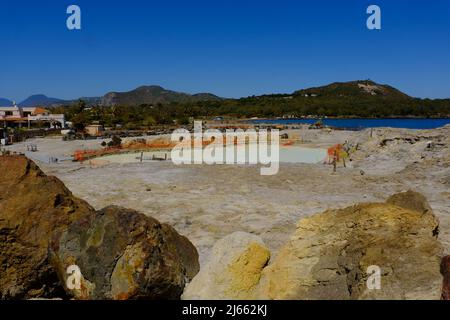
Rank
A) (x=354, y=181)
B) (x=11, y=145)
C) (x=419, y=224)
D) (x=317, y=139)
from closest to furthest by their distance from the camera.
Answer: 1. (x=419, y=224)
2. (x=354, y=181)
3. (x=11, y=145)
4. (x=317, y=139)

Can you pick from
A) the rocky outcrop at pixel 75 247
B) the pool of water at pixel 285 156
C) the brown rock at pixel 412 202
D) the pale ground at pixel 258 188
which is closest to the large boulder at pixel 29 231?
the rocky outcrop at pixel 75 247

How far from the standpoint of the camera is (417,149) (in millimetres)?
23625

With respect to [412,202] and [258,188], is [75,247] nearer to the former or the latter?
[412,202]

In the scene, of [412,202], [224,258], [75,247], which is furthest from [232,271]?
[412,202]

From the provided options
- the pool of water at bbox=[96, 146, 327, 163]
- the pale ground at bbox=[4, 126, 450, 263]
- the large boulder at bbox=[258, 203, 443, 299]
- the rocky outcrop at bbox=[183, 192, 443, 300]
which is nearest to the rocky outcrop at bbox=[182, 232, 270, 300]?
the rocky outcrop at bbox=[183, 192, 443, 300]

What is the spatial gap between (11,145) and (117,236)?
155 feet

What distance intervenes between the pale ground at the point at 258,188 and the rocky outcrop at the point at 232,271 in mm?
2236

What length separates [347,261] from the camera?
614 centimetres

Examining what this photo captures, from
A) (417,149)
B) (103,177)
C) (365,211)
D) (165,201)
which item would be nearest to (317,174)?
(417,149)

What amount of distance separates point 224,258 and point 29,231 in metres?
3.48

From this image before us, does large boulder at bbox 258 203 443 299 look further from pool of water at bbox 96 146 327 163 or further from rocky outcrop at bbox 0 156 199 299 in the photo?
pool of water at bbox 96 146 327 163

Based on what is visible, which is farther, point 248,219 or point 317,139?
point 317,139

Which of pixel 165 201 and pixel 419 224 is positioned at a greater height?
pixel 419 224

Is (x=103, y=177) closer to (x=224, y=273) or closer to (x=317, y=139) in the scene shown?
(x=224, y=273)
